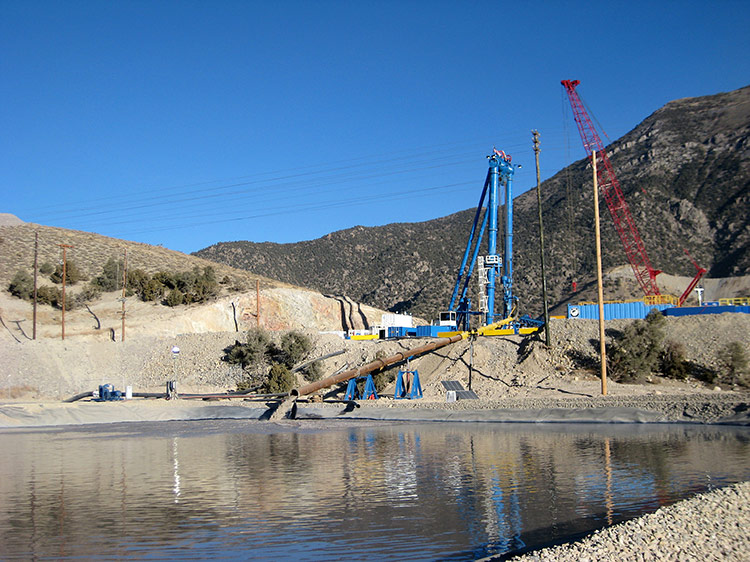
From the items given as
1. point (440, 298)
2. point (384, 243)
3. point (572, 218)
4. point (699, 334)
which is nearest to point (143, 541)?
point (699, 334)

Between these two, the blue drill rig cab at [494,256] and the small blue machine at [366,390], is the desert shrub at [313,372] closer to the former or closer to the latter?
the small blue machine at [366,390]

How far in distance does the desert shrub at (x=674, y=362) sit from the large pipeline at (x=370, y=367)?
38.2 feet

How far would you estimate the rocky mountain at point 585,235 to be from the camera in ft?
285

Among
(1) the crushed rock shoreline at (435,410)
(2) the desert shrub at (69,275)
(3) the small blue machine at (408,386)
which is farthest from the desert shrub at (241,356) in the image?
(2) the desert shrub at (69,275)

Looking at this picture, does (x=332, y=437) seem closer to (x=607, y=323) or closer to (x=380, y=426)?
(x=380, y=426)

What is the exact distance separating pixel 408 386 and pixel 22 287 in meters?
42.5

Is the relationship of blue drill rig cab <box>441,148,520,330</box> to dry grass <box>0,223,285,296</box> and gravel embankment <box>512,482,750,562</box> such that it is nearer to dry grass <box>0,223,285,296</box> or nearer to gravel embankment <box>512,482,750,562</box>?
dry grass <box>0,223,285,296</box>

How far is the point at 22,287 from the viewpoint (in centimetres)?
6138

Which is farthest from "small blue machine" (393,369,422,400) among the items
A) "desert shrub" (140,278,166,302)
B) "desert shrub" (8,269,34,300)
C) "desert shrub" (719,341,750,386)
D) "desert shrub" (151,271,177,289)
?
"desert shrub" (8,269,34,300)

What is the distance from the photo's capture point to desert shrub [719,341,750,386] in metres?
32.8

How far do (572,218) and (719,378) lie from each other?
Answer: 6749 centimetres

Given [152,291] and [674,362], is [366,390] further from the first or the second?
[152,291]

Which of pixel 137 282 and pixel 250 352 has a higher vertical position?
pixel 137 282

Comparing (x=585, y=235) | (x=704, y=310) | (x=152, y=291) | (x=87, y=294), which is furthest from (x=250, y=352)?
(x=585, y=235)
